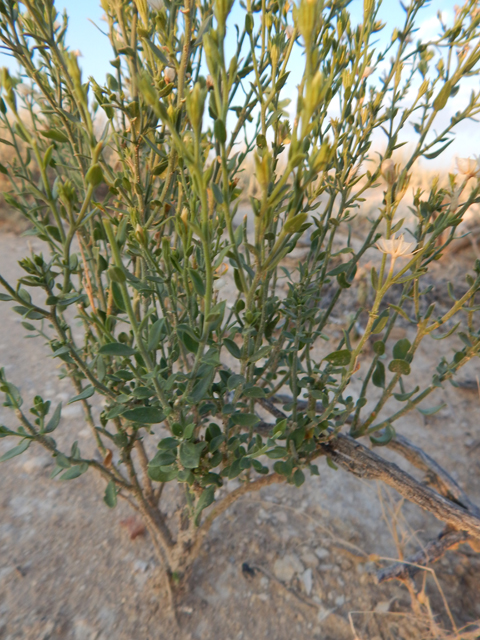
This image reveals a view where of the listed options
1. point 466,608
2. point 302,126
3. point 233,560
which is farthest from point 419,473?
point 302,126

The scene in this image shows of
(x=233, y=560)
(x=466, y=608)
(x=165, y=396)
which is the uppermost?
(x=165, y=396)

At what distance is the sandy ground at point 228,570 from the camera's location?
4.39ft

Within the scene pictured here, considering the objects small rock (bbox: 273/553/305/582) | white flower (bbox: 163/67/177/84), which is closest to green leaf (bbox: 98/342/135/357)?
white flower (bbox: 163/67/177/84)

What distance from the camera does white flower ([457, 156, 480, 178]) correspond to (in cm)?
84

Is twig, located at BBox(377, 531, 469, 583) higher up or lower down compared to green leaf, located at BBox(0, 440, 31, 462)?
lower down

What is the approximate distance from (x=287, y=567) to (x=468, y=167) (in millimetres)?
1433

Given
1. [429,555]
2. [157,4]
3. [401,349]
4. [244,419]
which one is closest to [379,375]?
[401,349]

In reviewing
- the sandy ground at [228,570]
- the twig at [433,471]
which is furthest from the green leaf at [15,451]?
the twig at [433,471]

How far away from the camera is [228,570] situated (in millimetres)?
1540

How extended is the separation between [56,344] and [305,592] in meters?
1.23

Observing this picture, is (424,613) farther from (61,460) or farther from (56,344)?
(56,344)

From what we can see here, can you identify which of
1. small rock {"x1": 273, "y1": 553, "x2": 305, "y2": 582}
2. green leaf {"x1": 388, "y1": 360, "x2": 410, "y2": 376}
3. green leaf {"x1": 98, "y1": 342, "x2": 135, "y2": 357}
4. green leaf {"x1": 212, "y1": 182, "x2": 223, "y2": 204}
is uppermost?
green leaf {"x1": 212, "y1": 182, "x2": 223, "y2": 204}

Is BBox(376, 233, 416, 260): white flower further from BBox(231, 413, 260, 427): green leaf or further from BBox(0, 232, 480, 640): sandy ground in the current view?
BBox(0, 232, 480, 640): sandy ground

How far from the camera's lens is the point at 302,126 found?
48cm
